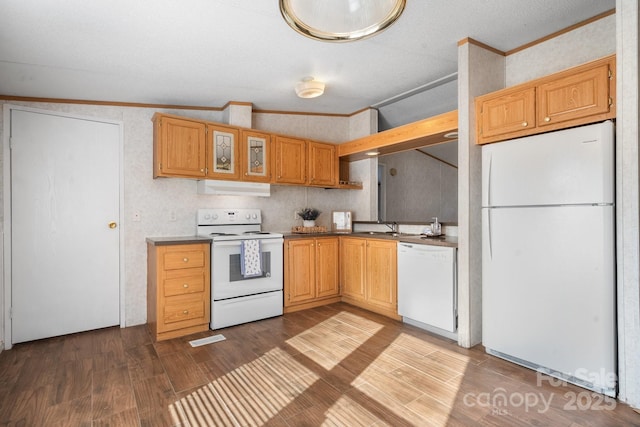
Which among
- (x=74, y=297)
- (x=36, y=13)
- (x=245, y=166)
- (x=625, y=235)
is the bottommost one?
(x=74, y=297)

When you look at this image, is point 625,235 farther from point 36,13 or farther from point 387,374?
point 36,13

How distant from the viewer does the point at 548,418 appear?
6.23ft

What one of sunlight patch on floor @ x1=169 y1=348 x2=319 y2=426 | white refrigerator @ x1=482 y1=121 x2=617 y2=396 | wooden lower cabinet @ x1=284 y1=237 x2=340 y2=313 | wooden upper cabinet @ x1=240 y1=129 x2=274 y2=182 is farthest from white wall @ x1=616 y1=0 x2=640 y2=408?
wooden upper cabinet @ x1=240 y1=129 x2=274 y2=182

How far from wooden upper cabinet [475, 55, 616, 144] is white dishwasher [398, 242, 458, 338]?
111 cm

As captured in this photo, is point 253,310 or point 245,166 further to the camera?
point 245,166

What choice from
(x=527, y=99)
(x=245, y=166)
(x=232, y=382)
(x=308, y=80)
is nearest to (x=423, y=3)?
(x=527, y=99)

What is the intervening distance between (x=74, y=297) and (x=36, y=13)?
2.57 m

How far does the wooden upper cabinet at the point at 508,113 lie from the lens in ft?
8.11

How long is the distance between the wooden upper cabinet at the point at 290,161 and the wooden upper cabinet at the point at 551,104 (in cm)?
217

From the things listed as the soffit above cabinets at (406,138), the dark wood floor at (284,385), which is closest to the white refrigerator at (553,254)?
the dark wood floor at (284,385)

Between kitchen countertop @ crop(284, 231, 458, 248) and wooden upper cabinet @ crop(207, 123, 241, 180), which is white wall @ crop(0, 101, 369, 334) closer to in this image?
wooden upper cabinet @ crop(207, 123, 241, 180)

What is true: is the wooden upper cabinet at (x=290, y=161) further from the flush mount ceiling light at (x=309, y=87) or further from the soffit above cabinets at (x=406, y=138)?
the flush mount ceiling light at (x=309, y=87)

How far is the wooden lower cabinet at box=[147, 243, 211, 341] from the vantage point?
10.3ft

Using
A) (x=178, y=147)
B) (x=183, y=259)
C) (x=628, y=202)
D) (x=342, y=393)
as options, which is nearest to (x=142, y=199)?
(x=178, y=147)
